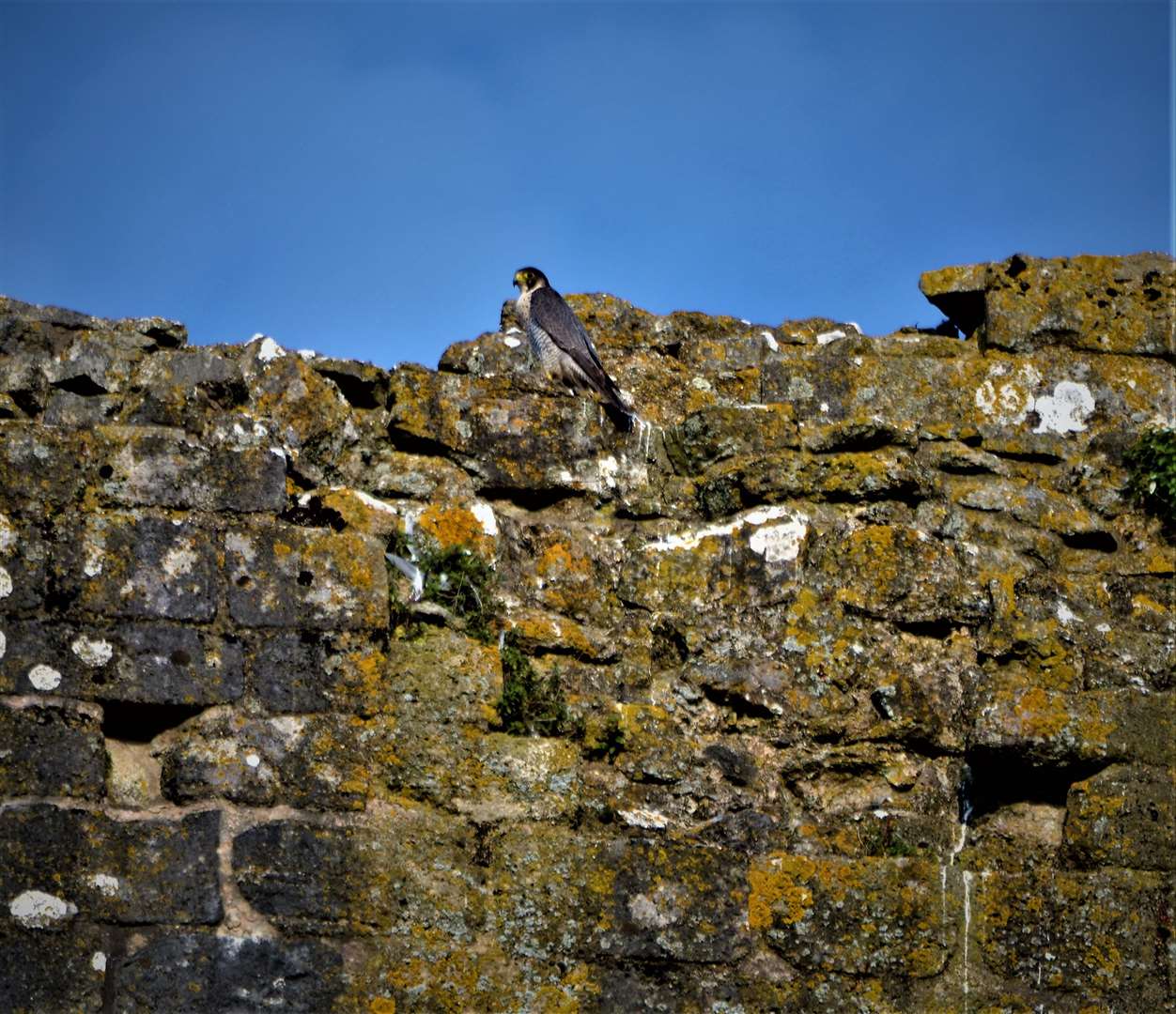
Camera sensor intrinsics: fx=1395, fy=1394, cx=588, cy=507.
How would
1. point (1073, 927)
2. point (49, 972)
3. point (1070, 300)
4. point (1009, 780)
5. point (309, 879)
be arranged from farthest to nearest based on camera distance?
point (1070, 300), point (1009, 780), point (1073, 927), point (309, 879), point (49, 972)

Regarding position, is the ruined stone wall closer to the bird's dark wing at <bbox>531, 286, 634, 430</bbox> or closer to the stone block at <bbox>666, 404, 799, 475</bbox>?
the stone block at <bbox>666, 404, 799, 475</bbox>

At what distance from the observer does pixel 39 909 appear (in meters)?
4.26

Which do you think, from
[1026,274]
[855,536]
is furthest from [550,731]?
[1026,274]

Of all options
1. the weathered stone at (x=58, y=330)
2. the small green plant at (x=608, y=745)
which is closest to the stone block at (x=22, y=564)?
the weathered stone at (x=58, y=330)

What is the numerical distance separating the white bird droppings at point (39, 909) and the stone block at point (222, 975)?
0.21 meters

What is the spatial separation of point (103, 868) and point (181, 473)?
4.38ft

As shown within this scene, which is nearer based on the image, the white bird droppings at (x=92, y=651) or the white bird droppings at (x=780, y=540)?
the white bird droppings at (x=92, y=651)

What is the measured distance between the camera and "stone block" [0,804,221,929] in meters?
4.27

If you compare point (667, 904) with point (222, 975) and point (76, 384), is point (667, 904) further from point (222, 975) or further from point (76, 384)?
point (76, 384)

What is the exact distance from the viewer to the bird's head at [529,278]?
6.25 meters

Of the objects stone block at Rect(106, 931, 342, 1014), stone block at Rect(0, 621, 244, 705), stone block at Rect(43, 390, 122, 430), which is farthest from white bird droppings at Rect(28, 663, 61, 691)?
stone block at Rect(43, 390, 122, 430)

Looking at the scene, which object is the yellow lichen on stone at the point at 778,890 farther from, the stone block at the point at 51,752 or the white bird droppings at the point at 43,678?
the white bird droppings at the point at 43,678

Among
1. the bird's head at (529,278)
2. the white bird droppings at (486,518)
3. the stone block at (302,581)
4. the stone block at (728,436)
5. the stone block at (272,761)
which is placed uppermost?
the bird's head at (529,278)

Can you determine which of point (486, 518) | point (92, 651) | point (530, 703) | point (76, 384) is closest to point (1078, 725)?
point (530, 703)
